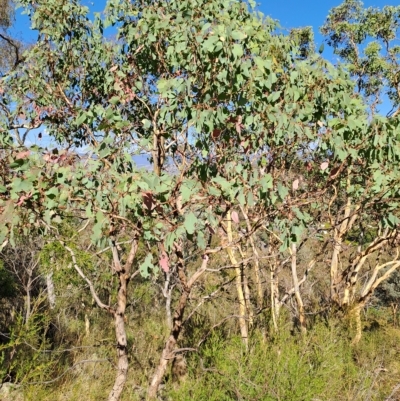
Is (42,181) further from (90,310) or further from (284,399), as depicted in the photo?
(90,310)

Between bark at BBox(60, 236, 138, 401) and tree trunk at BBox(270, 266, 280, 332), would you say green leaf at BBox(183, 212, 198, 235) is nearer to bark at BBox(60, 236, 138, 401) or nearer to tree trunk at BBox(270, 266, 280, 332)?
bark at BBox(60, 236, 138, 401)

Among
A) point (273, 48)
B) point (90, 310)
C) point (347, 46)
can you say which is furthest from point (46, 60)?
point (347, 46)

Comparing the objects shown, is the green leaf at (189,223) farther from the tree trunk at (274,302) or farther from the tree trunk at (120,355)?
the tree trunk at (274,302)

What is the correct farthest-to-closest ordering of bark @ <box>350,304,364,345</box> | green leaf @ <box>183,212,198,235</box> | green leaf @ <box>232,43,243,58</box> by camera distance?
→ 1. bark @ <box>350,304,364,345</box>
2. green leaf @ <box>232,43,243,58</box>
3. green leaf @ <box>183,212,198,235</box>

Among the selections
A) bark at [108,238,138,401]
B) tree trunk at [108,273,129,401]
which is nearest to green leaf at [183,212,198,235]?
bark at [108,238,138,401]

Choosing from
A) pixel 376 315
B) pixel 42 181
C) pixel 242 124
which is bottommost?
pixel 376 315

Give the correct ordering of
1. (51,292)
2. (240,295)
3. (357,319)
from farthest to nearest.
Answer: (51,292)
(357,319)
(240,295)

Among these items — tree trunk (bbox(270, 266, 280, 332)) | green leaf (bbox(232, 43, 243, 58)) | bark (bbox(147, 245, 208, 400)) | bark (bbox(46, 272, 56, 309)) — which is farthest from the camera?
bark (bbox(46, 272, 56, 309))

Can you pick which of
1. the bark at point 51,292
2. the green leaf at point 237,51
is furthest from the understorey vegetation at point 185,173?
the bark at point 51,292

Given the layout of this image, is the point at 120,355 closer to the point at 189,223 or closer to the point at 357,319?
the point at 189,223

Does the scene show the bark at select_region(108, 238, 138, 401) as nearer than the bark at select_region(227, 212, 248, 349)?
Yes

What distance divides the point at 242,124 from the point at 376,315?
712 centimetres

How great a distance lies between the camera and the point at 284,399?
314 centimetres

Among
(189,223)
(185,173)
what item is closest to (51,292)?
(185,173)
